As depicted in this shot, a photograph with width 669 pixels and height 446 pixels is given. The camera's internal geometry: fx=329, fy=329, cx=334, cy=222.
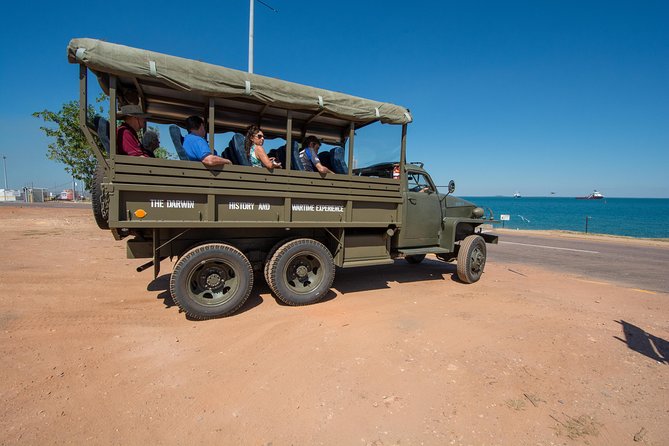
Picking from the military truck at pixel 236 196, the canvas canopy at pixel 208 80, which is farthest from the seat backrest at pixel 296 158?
the canvas canopy at pixel 208 80

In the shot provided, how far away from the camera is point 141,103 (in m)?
4.96

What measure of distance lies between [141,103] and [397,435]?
17.7 ft

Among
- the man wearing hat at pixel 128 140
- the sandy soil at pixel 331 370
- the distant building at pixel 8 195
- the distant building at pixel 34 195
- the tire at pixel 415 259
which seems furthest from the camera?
the distant building at pixel 8 195

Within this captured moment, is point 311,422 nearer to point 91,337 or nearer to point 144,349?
point 144,349

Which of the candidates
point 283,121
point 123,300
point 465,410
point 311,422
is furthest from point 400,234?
point 123,300

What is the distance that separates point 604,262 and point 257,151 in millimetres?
11029

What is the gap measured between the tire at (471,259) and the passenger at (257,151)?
4.06m

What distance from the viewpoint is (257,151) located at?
4.68 metres

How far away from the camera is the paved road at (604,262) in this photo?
773cm

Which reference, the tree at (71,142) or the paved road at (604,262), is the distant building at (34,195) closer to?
the tree at (71,142)

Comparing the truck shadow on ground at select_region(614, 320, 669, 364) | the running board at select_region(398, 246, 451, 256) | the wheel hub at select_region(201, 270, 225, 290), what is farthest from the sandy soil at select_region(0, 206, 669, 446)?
the running board at select_region(398, 246, 451, 256)

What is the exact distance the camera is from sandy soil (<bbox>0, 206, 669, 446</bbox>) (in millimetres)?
2295

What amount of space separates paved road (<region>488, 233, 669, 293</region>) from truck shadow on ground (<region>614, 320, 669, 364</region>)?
3493 mm

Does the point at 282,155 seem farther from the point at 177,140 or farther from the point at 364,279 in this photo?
the point at 364,279
